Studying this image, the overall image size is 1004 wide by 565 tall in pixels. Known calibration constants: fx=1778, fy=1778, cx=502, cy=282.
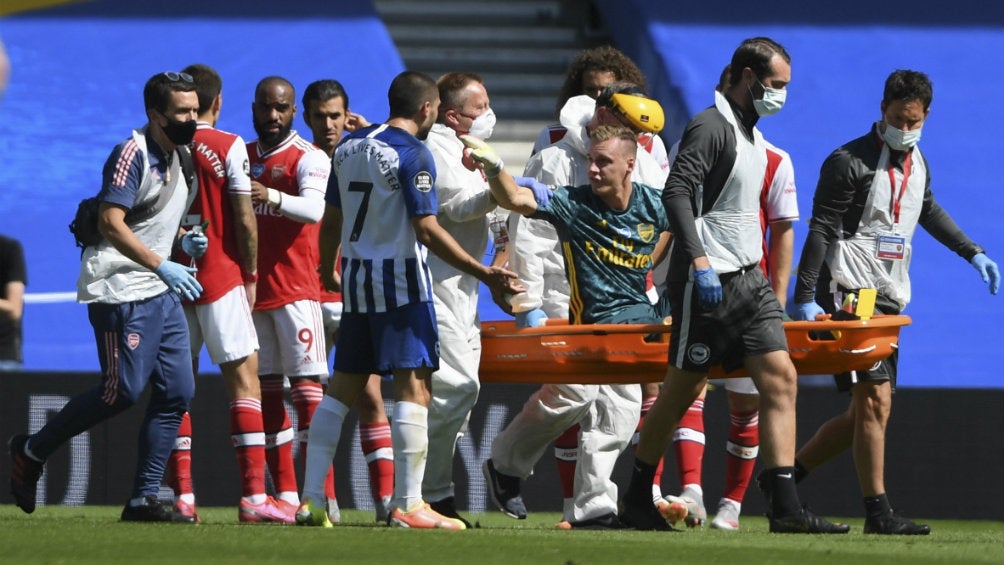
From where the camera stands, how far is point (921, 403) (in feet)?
33.8

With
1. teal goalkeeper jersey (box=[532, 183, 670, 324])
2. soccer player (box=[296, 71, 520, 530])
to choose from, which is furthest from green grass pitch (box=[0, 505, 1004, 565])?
teal goalkeeper jersey (box=[532, 183, 670, 324])

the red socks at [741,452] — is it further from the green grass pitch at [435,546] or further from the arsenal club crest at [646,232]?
the arsenal club crest at [646,232]

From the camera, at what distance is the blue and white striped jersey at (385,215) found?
671cm

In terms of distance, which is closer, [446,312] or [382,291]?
[382,291]

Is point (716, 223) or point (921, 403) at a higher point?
point (716, 223)

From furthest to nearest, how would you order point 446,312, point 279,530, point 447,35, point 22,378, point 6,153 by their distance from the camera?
point 447,35
point 6,153
point 22,378
point 446,312
point 279,530

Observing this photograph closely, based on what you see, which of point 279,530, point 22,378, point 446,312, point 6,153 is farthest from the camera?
point 6,153

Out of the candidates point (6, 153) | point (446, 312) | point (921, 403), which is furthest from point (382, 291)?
point (6, 153)

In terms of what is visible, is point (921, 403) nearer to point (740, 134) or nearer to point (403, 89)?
point (740, 134)

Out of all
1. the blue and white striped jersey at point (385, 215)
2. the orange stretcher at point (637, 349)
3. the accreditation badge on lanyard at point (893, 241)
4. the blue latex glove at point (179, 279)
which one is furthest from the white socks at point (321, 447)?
the accreditation badge on lanyard at point (893, 241)

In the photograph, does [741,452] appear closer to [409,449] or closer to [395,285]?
[409,449]

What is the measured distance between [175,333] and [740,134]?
2435mm

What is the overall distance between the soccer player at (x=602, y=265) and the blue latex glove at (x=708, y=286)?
23.5 inches

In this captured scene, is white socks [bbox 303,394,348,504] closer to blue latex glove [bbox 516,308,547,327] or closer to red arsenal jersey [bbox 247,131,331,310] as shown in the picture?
blue latex glove [bbox 516,308,547,327]
